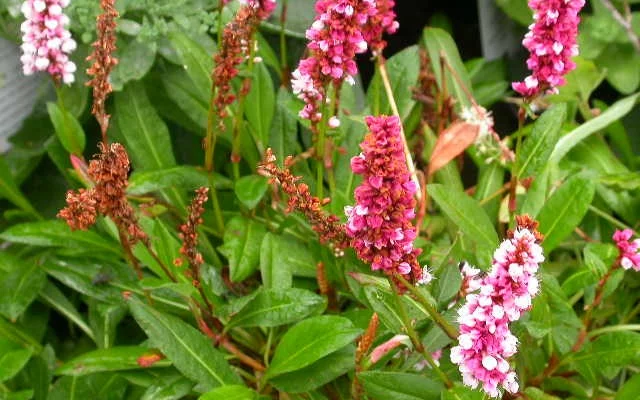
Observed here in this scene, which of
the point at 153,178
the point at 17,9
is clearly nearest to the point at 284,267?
the point at 153,178

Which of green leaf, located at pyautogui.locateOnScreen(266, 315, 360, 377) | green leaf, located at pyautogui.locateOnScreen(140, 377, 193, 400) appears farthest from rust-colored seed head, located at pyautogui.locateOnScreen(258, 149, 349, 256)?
green leaf, located at pyautogui.locateOnScreen(140, 377, 193, 400)

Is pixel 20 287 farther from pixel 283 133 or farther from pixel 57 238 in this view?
pixel 283 133

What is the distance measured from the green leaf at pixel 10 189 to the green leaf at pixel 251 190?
505 millimetres

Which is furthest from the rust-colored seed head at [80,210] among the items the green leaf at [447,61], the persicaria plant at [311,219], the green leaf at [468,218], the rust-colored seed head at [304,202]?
the green leaf at [447,61]

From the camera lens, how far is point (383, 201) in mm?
979

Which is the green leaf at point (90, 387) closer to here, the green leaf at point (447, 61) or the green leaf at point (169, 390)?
the green leaf at point (169, 390)

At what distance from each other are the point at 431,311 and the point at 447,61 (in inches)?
38.7

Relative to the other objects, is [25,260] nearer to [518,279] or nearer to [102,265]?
[102,265]

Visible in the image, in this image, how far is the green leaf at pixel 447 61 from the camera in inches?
80.7

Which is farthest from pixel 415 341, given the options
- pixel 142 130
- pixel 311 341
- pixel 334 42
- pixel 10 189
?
pixel 10 189

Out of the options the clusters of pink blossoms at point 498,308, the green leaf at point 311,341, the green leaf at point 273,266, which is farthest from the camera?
the green leaf at point 273,266

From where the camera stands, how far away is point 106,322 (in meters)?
1.65

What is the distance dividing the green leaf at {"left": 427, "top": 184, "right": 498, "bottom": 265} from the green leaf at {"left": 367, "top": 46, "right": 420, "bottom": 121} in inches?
13.2

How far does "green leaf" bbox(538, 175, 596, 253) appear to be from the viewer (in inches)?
60.7
